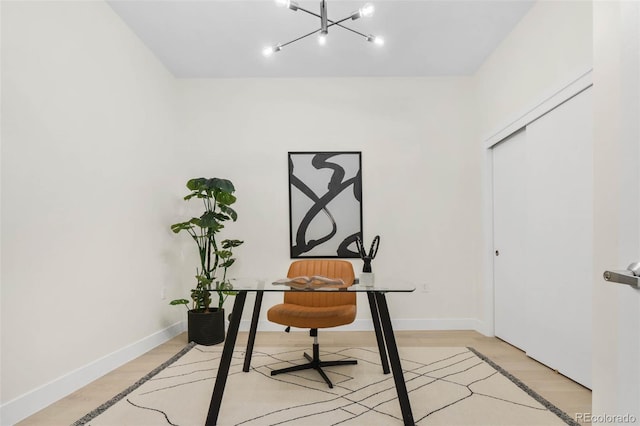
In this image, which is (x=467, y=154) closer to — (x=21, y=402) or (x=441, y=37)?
(x=441, y=37)

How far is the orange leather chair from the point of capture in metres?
2.55

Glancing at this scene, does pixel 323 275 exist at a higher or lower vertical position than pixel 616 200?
lower

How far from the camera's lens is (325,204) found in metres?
4.20

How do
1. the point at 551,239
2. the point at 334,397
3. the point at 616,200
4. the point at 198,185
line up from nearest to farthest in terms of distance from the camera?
the point at 616,200 < the point at 334,397 < the point at 551,239 < the point at 198,185

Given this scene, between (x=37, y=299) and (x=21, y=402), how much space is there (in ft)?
1.84

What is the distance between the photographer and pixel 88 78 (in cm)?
272

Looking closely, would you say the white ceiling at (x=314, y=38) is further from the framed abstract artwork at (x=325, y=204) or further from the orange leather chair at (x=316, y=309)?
the orange leather chair at (x=316, y=309)

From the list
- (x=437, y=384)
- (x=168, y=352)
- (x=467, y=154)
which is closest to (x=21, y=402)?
(x=168, y=352)

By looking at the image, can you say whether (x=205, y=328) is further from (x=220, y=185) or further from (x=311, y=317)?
(x=311, y=317)

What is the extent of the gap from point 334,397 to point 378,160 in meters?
2.69

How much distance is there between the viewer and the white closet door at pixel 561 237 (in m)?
2.44

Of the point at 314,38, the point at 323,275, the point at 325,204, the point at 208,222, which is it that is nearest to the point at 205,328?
the point at 208,222

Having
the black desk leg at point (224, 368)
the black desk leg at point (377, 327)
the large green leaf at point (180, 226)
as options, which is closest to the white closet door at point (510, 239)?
the black desk leg at point (377, 327)

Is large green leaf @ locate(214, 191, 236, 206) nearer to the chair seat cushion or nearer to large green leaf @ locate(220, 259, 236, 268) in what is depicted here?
large green leaf @ locate(220, 259, 236, 268)
